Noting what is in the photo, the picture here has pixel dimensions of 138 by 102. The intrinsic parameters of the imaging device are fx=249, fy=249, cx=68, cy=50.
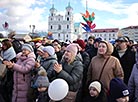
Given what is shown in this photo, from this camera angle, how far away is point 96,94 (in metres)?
3.81

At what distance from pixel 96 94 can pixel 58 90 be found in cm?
64

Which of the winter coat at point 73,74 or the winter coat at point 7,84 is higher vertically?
the winter coat at point 73,74

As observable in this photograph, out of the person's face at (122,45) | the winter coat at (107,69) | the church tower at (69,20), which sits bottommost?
the winter coat at (107,69)

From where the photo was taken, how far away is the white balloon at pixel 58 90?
11.6 feet

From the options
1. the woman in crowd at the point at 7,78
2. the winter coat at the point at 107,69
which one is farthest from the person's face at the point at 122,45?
the woman in crowd at the point at 7,78

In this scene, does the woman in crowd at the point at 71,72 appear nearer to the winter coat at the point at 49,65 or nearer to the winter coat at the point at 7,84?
the winter coat at the point at 49,65

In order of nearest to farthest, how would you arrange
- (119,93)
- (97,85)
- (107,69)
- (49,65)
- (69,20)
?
1. (119,93)
2. (97,85)
3. (107,69)
4. (49,65)
5. (69,20)

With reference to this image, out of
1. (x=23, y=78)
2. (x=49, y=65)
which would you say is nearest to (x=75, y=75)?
(x=49, y=65)

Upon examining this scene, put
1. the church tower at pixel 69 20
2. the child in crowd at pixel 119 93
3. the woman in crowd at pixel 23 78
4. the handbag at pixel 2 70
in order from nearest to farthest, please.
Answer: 1. the child in crowd at pixel 119 93
2. the woman in crowd at pixel 23 78
3. the handbag at pixel 2 70
4. the church tower at pixel 69 20

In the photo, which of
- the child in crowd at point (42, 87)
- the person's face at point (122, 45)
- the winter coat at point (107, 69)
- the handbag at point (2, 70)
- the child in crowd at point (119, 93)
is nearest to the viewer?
the child in crowd at point (119, 93)

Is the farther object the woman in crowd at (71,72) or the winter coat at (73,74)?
the winter coat at (73,74)

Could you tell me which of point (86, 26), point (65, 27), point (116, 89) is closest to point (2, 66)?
point (116, 89)

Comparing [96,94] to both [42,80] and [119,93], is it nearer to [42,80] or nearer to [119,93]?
[119,93]

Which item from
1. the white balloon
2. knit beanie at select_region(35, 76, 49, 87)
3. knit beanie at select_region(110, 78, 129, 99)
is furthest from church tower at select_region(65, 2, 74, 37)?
knit beanie at select_region(110, 78, 129, 99)
